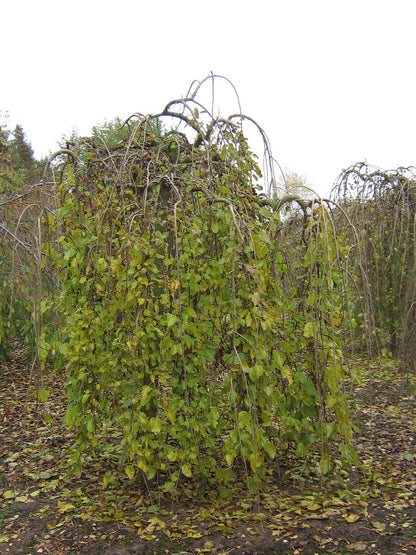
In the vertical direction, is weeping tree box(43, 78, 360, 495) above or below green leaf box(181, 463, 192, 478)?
above

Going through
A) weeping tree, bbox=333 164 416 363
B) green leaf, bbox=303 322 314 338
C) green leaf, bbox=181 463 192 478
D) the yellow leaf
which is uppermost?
weeping tree, bbox=333 164 416 363

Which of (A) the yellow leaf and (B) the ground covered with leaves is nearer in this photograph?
(B) the ground covered with leaves

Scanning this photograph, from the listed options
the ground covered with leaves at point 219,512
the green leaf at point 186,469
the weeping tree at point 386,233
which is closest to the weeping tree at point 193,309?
the green leaf at point 186,469

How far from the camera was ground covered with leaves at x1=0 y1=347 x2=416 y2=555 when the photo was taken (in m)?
2.55

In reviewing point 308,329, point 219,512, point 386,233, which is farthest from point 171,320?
point 386,233

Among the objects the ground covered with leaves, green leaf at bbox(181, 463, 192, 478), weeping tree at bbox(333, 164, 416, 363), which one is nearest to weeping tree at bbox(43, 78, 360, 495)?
green leaf at bbox(181, 463, 192, 478)

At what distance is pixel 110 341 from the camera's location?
2977 millimetres

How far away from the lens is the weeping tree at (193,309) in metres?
2.66

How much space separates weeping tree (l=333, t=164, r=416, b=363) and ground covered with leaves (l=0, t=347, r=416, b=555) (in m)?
2.52

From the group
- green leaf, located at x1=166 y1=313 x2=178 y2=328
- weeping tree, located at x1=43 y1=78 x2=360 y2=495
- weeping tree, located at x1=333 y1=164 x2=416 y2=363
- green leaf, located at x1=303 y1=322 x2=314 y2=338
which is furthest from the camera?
weeping tree, located at x1=333 y1=164 x2=416 y2=363

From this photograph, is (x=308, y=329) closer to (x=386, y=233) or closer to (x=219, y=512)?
(x=219, y=512)

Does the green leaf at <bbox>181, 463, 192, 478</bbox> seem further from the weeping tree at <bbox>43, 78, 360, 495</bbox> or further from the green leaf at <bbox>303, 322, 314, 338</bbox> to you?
the green leaf at <bbox>303, 322, 314, 338</bbox>

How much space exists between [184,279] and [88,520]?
1.39 meters

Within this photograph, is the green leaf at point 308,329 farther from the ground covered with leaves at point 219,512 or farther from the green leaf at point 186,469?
the green leaf at point 186,469
